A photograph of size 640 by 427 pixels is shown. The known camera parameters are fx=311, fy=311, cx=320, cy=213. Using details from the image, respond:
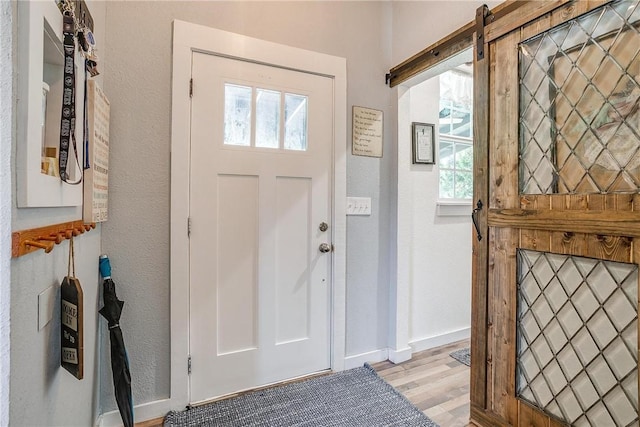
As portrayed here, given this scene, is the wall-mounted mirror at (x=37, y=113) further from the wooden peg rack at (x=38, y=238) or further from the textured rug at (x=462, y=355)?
the textured rug at (x=462, y=355)

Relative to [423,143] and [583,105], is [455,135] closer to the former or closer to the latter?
[423,143]

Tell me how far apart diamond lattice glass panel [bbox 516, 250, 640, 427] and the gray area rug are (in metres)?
0.62

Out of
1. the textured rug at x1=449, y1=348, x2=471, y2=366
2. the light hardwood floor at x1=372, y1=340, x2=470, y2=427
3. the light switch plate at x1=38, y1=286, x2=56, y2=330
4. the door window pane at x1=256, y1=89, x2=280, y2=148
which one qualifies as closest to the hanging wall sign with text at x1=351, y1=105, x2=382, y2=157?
the door window pane at x1=256, y1=89, x2=280, y2=148

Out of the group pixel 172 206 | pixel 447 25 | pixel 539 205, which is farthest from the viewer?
pixel 447 25

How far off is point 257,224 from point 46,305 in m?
1.13

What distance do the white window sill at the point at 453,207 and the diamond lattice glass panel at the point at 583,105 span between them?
1.23m

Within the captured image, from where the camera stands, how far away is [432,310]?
2.60m

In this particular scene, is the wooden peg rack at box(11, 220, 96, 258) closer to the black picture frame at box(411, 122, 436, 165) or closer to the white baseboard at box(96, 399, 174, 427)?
the white baseboard at box(96, 399, 174, 427)

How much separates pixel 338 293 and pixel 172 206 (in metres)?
1.17

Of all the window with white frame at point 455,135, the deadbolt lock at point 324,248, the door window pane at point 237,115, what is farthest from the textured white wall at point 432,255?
the door window pane at point 237,115

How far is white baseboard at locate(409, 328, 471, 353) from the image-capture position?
2.48 meters

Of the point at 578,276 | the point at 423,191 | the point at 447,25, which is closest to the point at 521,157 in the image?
the point at 578,276

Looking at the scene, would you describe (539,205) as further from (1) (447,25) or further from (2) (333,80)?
(2) (333,80)

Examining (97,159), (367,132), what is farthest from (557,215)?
(97,159)
